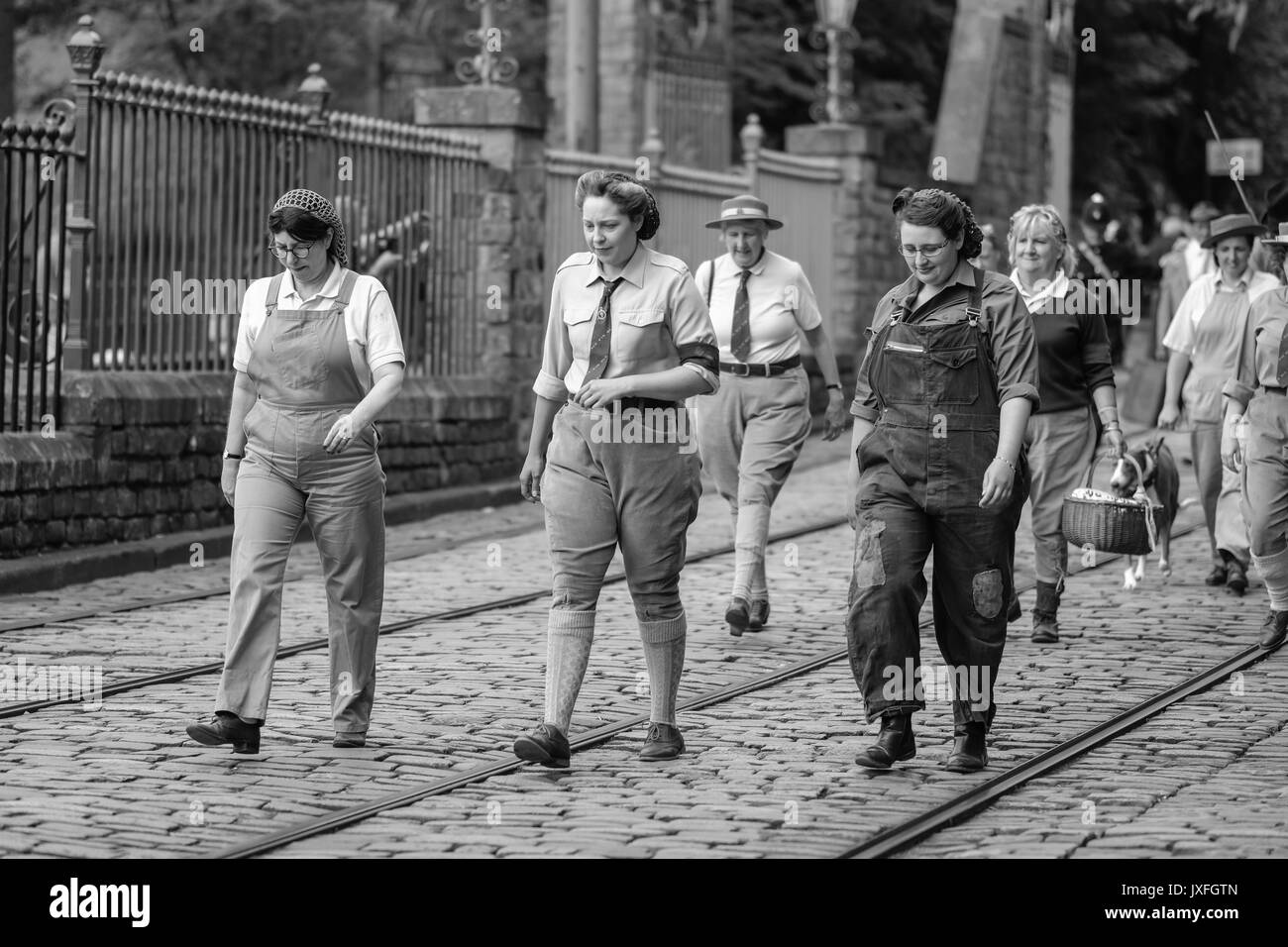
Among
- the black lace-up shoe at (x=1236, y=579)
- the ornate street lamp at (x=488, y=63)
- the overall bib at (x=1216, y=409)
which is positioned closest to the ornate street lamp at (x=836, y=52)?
the ornate street lamp at (x=488, y=63)

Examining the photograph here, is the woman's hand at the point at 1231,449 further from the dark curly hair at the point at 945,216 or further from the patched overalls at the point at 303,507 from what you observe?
the patched overalls at the point at 303,507

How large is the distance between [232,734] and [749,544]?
11.8 feet

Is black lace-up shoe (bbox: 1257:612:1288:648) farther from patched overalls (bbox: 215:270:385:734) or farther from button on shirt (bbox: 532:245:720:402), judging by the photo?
patched overalls (bbox: 215:270:385:734)

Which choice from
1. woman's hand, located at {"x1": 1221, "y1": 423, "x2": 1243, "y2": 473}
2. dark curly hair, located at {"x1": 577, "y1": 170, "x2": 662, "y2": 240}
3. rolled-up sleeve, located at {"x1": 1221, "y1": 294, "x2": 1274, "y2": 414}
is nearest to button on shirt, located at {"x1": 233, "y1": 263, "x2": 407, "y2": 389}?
dark curly hair, located at {"x1": 577, "y1": 170, "x2": 662, "y2": 240}

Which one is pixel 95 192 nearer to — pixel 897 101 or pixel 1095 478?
pixel 1095 478

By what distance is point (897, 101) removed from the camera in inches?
1211

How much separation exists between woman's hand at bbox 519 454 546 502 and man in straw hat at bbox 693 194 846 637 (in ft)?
10.3

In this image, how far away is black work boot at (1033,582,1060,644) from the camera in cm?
1055

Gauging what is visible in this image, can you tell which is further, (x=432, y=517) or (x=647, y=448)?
(x=432, y=517)

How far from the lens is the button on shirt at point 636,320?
764cm

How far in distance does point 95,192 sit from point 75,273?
48 centimetres

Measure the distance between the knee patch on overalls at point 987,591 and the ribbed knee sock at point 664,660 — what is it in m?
0.96
